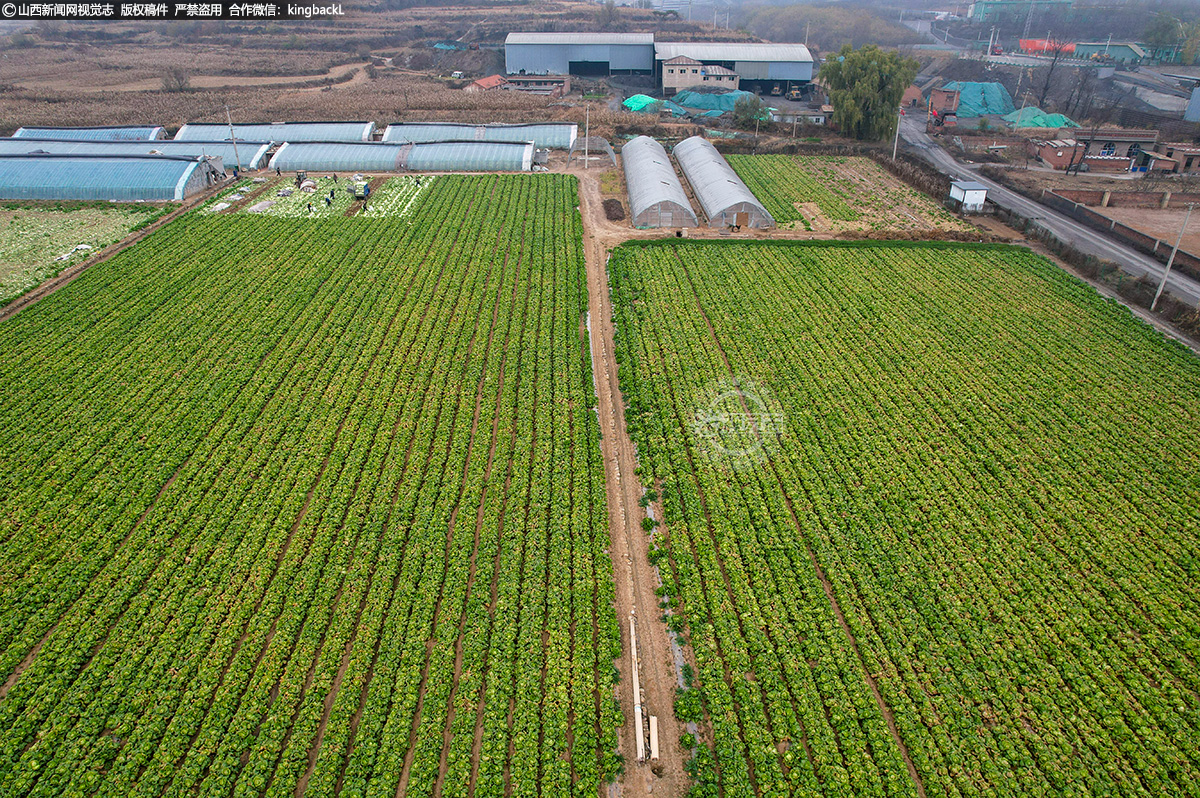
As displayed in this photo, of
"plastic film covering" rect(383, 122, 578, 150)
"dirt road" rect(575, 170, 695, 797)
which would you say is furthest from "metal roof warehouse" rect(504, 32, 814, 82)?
"dirt road" rect(575, 170, 695, 797)

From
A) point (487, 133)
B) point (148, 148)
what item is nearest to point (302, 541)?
point (487, 133)

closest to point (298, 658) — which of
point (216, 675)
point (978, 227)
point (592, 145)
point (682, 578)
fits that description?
point (216, 675)

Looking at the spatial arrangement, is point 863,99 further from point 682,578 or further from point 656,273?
point 682,578

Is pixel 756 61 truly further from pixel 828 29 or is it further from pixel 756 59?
pixel 828 29

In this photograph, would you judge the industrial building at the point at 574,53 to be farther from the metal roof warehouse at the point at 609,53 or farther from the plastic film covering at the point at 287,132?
the plastic film covering at the point at 287,132

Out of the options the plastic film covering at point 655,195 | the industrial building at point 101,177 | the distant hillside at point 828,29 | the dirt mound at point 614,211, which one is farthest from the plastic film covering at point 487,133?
the distant hillside at point 828,29

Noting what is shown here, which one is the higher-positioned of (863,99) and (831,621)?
(863,99)
